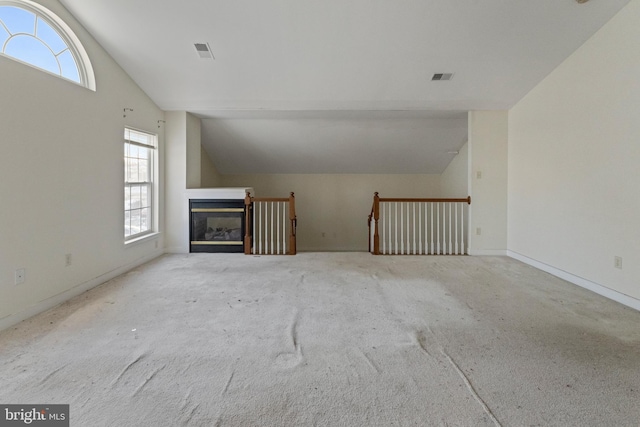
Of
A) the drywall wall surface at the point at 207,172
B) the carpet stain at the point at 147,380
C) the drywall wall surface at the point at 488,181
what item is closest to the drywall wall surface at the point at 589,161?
the drywall wall surface at the point at 488,181

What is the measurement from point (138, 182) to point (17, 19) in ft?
7.46

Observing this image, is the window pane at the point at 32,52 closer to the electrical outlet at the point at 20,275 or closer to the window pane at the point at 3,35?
the window pane at the point at 3,35

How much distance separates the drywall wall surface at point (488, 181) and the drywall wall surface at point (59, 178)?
5260 mm

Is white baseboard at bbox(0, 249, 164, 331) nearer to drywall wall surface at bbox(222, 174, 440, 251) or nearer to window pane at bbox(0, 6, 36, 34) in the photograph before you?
window pane at bbox(0, 6, 36, 34)

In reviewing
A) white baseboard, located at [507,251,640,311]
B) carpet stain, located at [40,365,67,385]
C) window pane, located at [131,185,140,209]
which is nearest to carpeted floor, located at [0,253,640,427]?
carpet stain, located at [40,365,67,385]

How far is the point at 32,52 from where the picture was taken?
2.95 metres

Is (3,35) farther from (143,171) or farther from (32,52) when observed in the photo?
(143,171)

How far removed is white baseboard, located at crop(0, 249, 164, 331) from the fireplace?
1.00 m

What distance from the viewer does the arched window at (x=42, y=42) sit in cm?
277

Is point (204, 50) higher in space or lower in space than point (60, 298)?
higher

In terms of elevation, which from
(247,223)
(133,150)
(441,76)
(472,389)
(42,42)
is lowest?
(472,389)

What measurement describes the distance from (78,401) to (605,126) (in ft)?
16.6

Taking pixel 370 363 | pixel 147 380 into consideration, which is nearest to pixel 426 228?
pixel 370 363

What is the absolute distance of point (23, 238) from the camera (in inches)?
109
